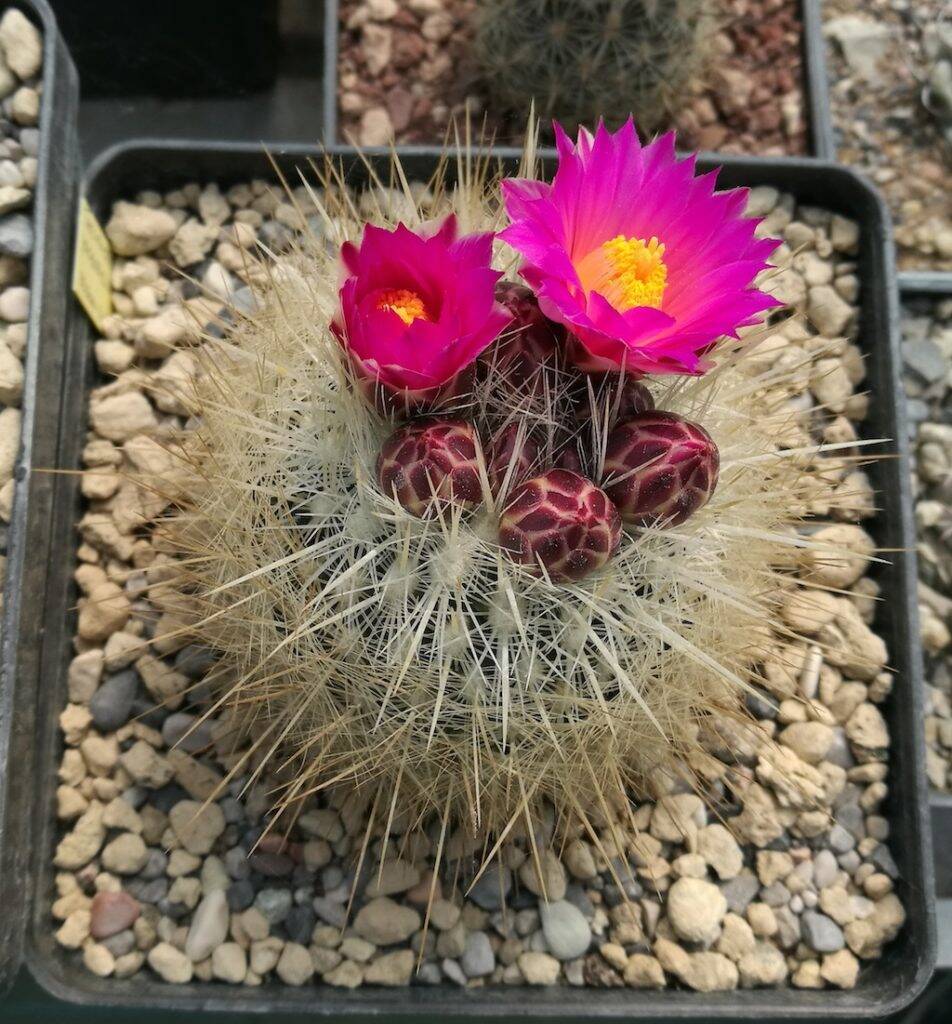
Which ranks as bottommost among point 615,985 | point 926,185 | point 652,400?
point 615,985

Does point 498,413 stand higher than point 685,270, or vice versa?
point 685,270

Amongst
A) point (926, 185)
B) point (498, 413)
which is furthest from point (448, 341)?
point (926, 185)

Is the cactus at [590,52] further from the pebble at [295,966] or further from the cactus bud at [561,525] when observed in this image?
the pebble at [295,966]

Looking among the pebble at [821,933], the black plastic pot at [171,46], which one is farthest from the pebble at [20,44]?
the pebble at [821,933]

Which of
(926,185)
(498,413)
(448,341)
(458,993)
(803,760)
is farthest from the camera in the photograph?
(926,185)

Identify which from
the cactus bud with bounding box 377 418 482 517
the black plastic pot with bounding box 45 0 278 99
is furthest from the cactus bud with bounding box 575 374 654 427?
the black plastic pot with bounding box 45 0 278 99

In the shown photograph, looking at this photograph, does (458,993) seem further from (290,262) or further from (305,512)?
(290,262)

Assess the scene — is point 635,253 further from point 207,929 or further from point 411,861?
point 207,929
